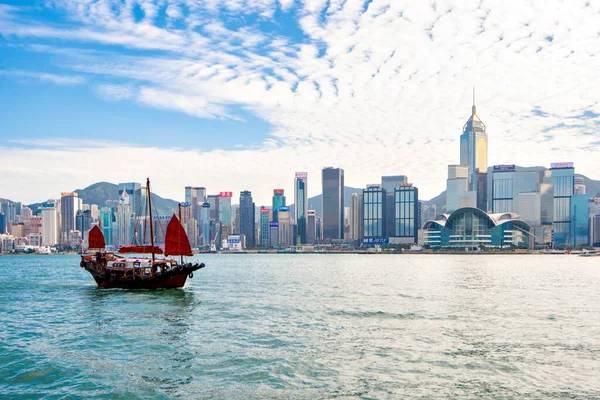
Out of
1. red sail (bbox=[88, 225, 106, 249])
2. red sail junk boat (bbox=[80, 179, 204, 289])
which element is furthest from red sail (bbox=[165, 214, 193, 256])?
red sail (bbox=[88, 225, 106, 249])

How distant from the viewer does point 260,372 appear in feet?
74.7

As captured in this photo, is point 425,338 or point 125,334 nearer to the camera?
point 425,338

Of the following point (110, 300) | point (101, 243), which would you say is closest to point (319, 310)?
point (110, 300)

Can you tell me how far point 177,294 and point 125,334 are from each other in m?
23.1

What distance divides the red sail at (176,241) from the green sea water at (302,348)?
10328 millimetres

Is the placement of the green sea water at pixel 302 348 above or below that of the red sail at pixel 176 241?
below

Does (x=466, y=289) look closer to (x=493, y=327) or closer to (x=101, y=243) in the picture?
(x=493, y=327)

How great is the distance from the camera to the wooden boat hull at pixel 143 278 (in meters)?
58.4

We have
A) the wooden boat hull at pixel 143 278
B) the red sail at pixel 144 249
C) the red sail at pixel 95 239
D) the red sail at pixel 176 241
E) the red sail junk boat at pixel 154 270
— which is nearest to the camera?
the wooden boat hull at pixel 143 278

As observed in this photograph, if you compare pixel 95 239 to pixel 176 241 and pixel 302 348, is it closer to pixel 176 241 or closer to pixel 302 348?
pixel 176 241

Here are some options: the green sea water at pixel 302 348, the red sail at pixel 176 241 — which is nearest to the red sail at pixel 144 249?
the red sail at pixel 176 241

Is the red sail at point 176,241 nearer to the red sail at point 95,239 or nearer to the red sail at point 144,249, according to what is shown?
the red sail at point 144,249

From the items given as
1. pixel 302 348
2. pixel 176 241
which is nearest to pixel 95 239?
pixel 176 241

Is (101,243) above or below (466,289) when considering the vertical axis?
above
